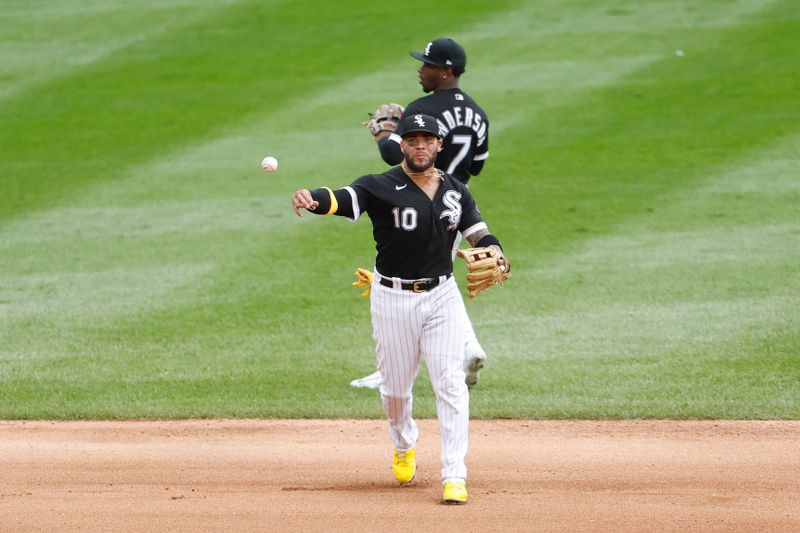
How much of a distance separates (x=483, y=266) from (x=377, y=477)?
4.52ft

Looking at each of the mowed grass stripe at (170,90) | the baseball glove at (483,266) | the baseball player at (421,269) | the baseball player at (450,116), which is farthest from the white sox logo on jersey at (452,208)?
the mowed grass stripe at (170,90)

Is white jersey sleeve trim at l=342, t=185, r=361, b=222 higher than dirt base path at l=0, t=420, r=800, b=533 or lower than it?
higher

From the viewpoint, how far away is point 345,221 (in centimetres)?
1201

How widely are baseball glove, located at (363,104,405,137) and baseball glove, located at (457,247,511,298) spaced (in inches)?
69.0

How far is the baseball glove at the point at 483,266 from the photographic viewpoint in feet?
19.7

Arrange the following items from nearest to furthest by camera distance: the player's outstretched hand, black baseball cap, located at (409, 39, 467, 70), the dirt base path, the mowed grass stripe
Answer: the dirt base path
the player's outstretched hand
black baseball cap, located at (409, 39, 467, 70)
the mowed grass stripe

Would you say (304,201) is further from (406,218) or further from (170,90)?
(170,90)

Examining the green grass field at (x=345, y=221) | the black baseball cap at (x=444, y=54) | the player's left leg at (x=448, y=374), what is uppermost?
the black baseball cap at (x=444, y=54)

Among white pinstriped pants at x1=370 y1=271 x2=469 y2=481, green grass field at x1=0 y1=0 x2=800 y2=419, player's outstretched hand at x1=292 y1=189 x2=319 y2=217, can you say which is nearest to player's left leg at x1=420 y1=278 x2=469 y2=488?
white pinstriped pants at x1=370 y1=271 x2=469 y2=481

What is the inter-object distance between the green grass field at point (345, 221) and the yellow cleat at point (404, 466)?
152 centimetres

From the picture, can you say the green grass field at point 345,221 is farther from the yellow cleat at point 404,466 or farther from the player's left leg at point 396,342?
the player's left leg at point 396,342

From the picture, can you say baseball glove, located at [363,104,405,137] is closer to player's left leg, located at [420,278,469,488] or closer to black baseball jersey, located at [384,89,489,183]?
black baseball jersey, located at [384,89,489,183]

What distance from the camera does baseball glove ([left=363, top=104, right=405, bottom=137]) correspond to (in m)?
7.61

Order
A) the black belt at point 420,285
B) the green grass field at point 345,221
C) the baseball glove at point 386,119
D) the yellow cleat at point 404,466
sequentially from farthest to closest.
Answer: the green grass field at point 345,221 < the baseball glove at point 386,119 < the yellow cleat at point 404,466 < the black belt at point 420,285
